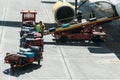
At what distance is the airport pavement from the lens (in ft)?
78.8

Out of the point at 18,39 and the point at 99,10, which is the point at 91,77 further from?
the point at 99,10

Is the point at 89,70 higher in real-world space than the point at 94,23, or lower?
lower

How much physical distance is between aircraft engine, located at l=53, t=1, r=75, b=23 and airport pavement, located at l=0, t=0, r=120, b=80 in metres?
2.36

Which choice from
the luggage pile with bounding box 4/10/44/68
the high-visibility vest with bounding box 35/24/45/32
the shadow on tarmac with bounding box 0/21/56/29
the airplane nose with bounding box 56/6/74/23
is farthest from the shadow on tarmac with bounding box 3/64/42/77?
the shadow on tarmac with bounding box 0/21/56/29

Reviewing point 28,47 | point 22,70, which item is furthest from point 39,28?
point 22,70

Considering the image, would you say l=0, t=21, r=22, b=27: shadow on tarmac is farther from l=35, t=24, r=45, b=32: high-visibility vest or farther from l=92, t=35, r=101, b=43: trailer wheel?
l=92, t=35, r=101, b=43: trailer wheel

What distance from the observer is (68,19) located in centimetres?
3472

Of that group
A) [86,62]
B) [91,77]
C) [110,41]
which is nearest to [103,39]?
[110,41]

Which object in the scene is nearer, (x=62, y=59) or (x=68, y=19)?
(x=62, y=59)

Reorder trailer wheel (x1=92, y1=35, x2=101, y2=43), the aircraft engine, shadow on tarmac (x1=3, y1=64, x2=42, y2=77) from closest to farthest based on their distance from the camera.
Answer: shadow on tarmac (x1=3, y1=64, x2=42, y2=77), trailer wheel (x1=92, y1=35, x2=101, y2=43), the aircraft engine

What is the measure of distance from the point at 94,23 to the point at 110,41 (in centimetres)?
210

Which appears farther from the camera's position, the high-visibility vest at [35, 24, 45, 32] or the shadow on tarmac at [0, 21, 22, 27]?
the shadow on tarmac at [0, 21, 22, 27]

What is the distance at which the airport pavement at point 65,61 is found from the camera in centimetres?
2402

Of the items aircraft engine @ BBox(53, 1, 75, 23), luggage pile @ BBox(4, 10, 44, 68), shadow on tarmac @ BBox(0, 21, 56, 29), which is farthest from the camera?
shadow on tarmac @ BBox(0, 21, 56, 29)
